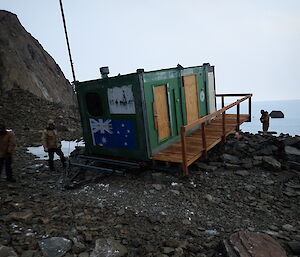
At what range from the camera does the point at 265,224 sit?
6070 millimetres

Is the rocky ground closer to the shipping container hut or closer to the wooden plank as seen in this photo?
the wooden plank

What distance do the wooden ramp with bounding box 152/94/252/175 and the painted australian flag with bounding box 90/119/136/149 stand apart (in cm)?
108

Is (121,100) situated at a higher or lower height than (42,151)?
higher

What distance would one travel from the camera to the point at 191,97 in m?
10.8

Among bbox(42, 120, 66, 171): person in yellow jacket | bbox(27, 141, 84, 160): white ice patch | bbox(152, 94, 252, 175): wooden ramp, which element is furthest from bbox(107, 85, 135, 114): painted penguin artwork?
bbox(27, 141, 84, 160): white ice patch

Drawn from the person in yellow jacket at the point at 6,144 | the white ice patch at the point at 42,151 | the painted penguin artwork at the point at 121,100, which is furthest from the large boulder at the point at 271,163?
→ the person in yellow jacket at the point at 6,144

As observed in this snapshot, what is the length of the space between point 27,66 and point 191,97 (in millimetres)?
18537

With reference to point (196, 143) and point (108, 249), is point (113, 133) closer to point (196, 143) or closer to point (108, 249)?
point (196, 143)

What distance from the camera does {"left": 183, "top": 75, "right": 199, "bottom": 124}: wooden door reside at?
10.4m

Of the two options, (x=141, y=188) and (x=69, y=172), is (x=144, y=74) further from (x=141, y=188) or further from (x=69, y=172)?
(x=69, y=172)

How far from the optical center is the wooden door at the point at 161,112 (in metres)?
8.80

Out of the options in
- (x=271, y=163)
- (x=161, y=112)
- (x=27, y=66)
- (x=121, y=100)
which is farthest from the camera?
(x=27, y=66)

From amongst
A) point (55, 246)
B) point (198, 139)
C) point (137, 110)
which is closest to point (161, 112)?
point (137, 110)

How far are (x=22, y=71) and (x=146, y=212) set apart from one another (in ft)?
65.2
